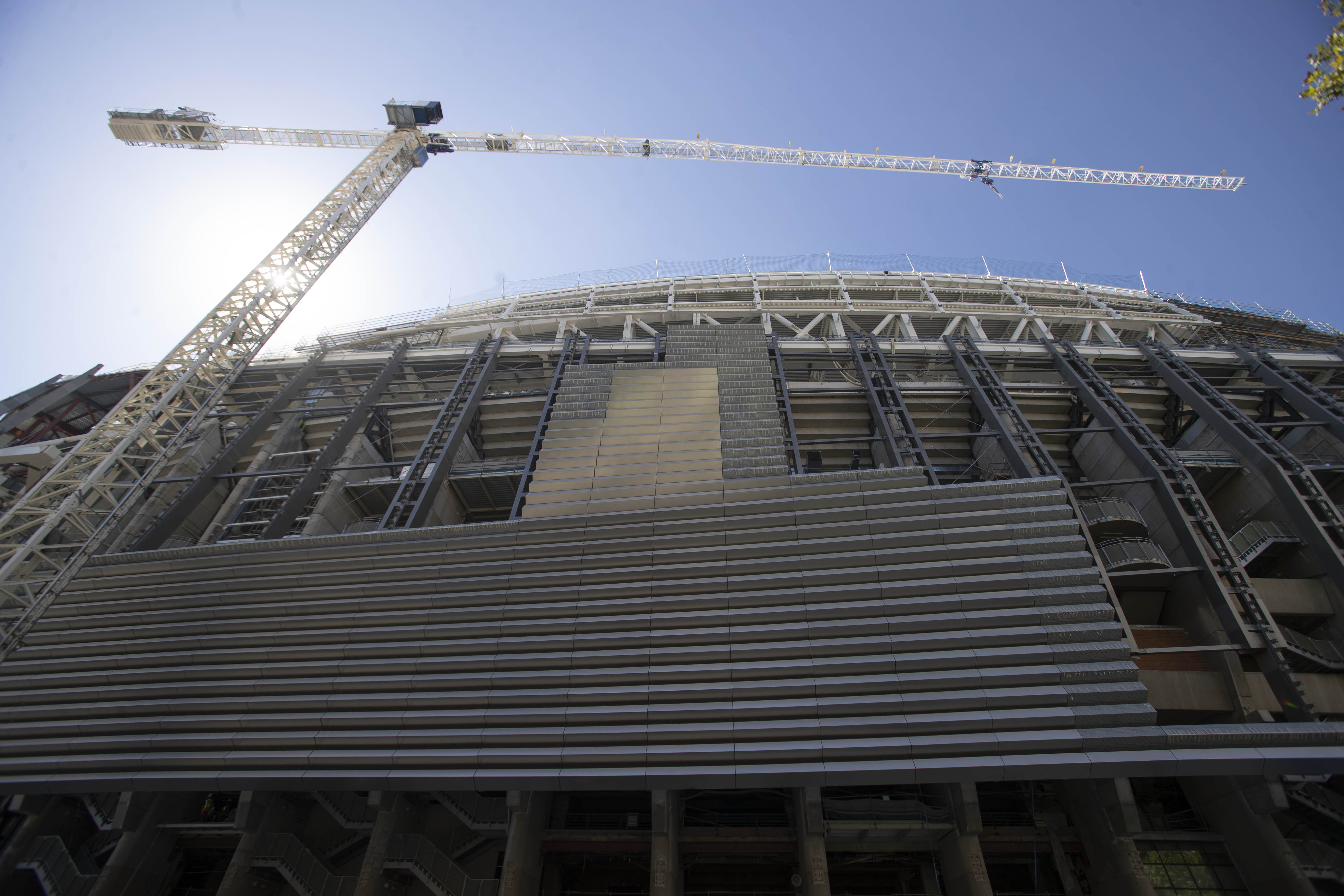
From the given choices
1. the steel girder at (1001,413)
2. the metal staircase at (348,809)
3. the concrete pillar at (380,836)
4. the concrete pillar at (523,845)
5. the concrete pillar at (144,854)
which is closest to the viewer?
the concrete pillar at (523,845)

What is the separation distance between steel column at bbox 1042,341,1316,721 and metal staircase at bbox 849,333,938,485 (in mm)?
6772

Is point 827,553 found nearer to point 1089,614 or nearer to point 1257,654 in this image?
point 1089,614

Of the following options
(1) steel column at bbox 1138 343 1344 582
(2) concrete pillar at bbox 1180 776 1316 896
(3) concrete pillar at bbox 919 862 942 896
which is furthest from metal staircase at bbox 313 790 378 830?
(1) steel column at bbox 1138 343 1344 582

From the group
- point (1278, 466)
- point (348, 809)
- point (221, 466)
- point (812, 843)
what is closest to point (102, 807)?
point (348, 809)

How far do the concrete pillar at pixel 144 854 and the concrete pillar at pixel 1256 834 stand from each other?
82.7ft

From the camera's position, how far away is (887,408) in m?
21.3

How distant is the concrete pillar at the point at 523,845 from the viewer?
1187 centimetres

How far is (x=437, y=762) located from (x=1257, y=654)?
20.3m

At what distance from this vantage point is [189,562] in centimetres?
1619

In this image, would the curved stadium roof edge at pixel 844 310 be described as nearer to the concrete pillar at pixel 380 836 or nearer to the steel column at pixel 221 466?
the steel column at pixel 221 466

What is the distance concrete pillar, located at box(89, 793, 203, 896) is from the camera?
13133 mm

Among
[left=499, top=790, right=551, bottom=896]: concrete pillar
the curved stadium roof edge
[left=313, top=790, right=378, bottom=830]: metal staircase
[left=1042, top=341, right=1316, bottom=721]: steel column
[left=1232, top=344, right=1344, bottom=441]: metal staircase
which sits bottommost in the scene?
[left=499, top=790, right=551, bottom=896]: concrete pillar

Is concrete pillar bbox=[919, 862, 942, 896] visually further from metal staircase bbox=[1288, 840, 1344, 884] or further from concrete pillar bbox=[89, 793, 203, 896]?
concrete pillar bbox=[89, 793, 203, 896]

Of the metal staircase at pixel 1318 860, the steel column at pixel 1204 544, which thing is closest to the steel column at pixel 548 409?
the steel column at pixel 1204 544
